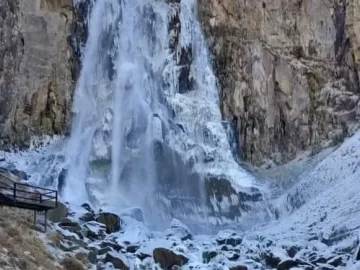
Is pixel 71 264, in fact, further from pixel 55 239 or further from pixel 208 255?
pixel 208 255

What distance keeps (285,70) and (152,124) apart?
1094 cm

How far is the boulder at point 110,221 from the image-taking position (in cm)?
3083

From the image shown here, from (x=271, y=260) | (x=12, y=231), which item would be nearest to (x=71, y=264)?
(x=12, y=231)

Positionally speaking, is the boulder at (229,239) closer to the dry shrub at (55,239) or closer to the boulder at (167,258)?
the boulder at (167,258)

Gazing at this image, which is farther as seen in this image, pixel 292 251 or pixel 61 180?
pixel 61 180

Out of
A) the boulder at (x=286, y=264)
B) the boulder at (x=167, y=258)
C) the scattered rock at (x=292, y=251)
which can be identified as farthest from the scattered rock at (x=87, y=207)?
the scattered rock at (x=292, y=251)

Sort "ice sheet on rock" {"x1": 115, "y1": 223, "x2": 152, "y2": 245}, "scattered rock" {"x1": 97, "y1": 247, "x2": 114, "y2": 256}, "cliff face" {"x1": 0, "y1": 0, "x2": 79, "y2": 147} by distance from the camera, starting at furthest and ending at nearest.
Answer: "cliff face" {"x1": 0, "y1": 0, "x2": 79, "y2": 147} → "ice sheet on rock" {"x1": 115, "y1": 223, "x2": 152, "y2": 245} → "scattered rock" {"x1": 97, "y1": 247, "x2": 114, "y2": 256}

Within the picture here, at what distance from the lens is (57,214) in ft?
96.2

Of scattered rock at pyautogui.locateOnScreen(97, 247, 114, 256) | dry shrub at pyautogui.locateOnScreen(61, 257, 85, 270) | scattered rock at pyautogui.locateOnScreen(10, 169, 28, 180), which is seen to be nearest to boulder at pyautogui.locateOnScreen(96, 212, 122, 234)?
scattered rock at pyautogui.locateOnScreen(97, 247, 114, 256)

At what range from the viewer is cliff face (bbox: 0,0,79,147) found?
40.6 m

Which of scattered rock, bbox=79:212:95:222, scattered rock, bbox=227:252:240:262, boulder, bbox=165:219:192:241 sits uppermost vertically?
scattered rock, bbox=79:212:95:222

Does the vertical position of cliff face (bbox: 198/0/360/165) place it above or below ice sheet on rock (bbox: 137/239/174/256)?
above

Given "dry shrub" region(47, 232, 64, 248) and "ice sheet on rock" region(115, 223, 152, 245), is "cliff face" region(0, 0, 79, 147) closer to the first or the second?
"ice sheet on rock" region(115, 223, 152, 245)

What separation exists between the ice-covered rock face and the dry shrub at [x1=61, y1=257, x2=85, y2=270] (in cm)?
1051
